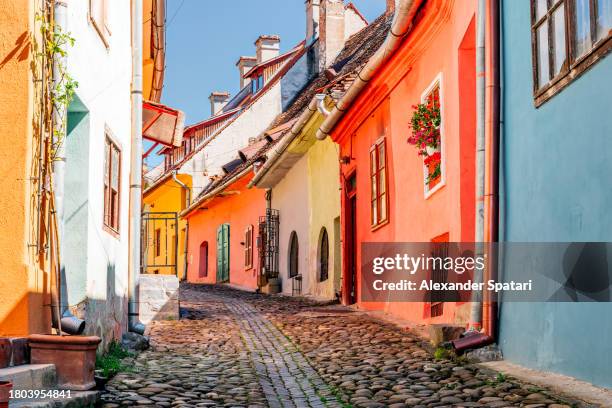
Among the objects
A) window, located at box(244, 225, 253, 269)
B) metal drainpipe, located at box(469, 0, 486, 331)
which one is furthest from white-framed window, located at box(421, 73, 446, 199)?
window, located at box(244, 225, 253, 269)

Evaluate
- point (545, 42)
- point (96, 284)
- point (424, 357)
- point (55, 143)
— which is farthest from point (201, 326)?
point (545, 42)

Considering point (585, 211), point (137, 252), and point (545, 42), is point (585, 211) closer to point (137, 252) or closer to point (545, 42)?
point (545, 42)

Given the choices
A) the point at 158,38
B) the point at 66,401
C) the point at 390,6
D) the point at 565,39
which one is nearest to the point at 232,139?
the point at 390,6

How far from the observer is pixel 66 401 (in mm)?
5730

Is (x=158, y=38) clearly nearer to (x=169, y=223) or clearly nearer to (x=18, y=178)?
(x=18, y=178)

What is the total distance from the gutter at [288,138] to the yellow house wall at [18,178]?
9.67 meters

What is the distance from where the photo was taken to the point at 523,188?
24.9 feet

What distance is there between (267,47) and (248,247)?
13.1 metres

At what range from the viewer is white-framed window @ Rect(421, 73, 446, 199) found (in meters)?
10.9

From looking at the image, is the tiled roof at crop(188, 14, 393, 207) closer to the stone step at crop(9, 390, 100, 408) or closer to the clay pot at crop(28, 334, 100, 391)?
the clay pot at crop(28, 334, 100, 391)

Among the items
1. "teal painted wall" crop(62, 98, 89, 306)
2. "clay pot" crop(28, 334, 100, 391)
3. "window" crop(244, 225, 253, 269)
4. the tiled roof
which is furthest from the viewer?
"window" crop(244, 225, 253, 269)

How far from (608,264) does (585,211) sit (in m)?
0.43

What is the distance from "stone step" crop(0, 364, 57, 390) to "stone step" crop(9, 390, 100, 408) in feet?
0.57

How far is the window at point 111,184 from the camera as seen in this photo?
384 inches
